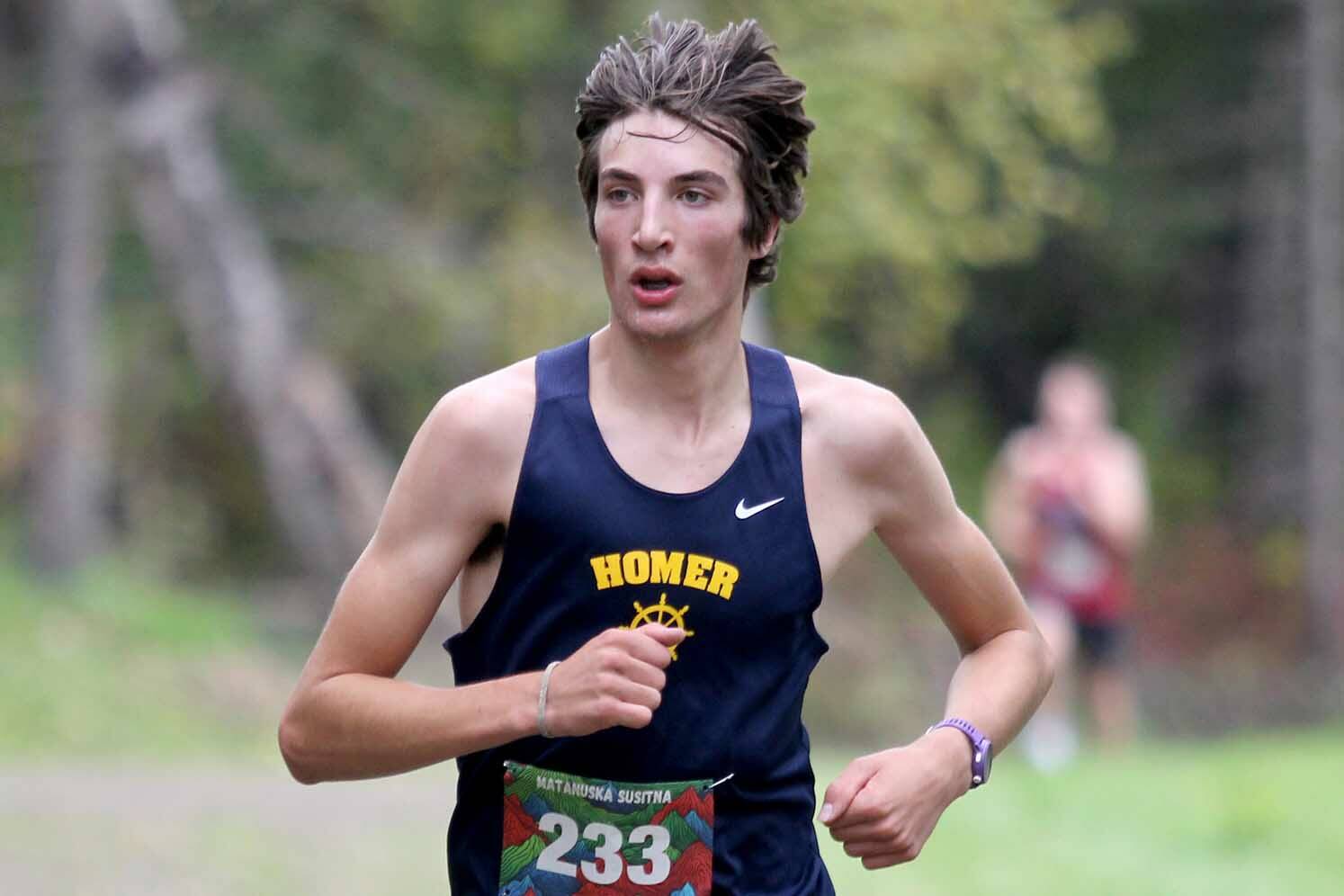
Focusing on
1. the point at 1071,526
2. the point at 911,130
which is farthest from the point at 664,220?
the point at 911,130

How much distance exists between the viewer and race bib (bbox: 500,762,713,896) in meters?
3.19

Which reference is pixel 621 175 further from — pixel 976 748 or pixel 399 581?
pixel 976 748

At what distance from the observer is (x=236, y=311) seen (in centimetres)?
1560

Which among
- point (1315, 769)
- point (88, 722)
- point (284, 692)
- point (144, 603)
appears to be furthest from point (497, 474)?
point (144, 603)

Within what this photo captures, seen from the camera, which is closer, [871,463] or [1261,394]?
[871,463]

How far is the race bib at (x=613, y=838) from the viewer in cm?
319

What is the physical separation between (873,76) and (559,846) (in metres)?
13.4

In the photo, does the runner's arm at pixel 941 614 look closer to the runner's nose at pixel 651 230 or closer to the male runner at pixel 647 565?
the male runner at pixel 647 565

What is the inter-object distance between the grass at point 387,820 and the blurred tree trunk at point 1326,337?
420 inches

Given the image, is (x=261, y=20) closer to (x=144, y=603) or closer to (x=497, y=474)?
(x=144, y=603)

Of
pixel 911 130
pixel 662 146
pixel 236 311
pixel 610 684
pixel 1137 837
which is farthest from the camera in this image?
pixel 911 130

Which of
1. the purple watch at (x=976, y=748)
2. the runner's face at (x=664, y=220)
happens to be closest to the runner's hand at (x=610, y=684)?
the runner's face at (x=664, y=220)

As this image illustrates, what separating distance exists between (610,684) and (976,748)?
782 millimetres

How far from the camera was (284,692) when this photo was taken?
44.3 feet
